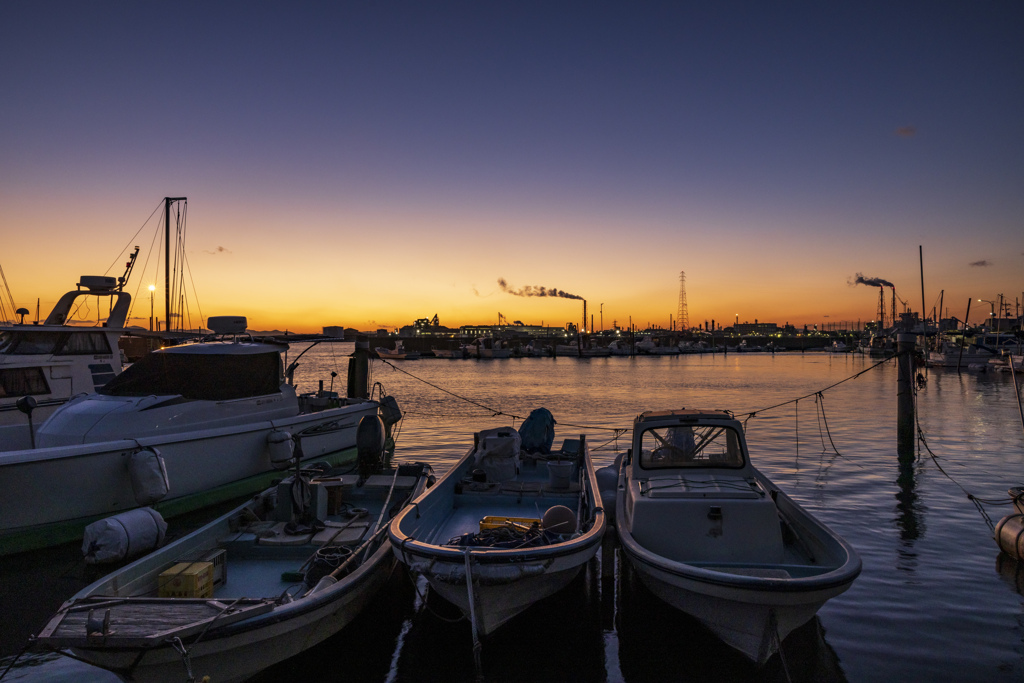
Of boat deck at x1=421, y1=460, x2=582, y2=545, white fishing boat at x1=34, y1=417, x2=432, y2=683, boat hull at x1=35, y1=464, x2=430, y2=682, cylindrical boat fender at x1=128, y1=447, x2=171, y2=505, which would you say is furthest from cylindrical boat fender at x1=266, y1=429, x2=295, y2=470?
boat deck at x1=421, y1=460, x2=582, y2=545

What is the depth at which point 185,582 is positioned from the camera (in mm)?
6207

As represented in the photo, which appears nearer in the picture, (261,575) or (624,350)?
(261,575)

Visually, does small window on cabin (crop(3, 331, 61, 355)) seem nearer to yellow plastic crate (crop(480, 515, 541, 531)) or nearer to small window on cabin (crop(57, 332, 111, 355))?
small window on cabin (crop(57, 332, 111, 355))

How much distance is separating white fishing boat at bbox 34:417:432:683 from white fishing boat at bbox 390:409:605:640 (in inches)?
32.4

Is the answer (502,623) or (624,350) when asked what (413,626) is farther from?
(624,350)

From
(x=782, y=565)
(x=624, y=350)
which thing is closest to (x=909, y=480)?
(x=782, y=565)

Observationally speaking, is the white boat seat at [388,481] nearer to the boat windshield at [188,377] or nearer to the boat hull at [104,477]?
the boat hull at [104,477]

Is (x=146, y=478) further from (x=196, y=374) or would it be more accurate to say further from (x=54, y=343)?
(x=54, y=343)

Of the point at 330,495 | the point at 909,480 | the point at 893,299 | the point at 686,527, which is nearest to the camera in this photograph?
the point at 686,527

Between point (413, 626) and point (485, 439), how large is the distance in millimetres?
4718

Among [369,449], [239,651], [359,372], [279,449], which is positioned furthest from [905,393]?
[239,651]

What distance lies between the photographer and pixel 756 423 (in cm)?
2728

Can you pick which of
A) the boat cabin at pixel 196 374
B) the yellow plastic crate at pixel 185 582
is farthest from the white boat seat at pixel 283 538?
the boat cabin at pixel 196 374

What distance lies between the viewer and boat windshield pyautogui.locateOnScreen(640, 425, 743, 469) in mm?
8516
